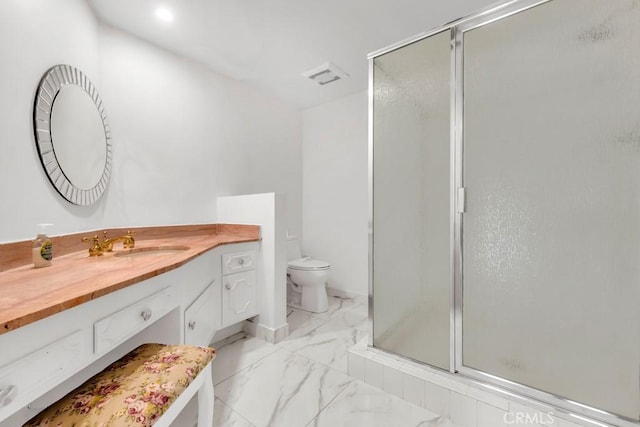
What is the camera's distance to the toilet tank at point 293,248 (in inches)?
120

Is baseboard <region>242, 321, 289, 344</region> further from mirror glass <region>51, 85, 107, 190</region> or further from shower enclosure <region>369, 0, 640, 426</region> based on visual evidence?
mirror glass <region>51, 85, 107, 190</region>

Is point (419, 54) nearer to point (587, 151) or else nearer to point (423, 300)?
point (587, 151)

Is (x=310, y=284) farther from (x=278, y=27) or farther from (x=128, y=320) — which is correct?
(x=278, y=27)

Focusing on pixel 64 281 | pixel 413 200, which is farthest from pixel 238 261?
pixel 413 200

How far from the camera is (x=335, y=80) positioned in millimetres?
2686

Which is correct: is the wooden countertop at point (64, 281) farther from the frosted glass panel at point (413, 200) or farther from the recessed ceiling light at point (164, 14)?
the recessed ceiling light at point (164, 14)

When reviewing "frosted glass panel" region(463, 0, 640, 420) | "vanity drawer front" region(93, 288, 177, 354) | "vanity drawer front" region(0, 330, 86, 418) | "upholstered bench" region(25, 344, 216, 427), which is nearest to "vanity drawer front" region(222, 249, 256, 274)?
"vanity drawer front" region(93, 288, 177, 354)

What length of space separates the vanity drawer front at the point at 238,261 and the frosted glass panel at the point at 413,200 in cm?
94

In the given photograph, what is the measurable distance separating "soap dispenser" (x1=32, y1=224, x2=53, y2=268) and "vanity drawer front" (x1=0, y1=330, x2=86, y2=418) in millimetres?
596

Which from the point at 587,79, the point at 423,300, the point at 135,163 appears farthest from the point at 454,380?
the point at 135,163

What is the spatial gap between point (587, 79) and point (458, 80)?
0.48m

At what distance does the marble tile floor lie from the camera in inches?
51.3

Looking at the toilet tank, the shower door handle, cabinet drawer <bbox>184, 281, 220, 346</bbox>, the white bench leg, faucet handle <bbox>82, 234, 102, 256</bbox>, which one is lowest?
the white bench leg

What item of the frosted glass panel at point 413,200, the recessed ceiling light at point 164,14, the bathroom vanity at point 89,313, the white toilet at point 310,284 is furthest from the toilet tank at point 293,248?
the recessed ceiling light at point 164,14
